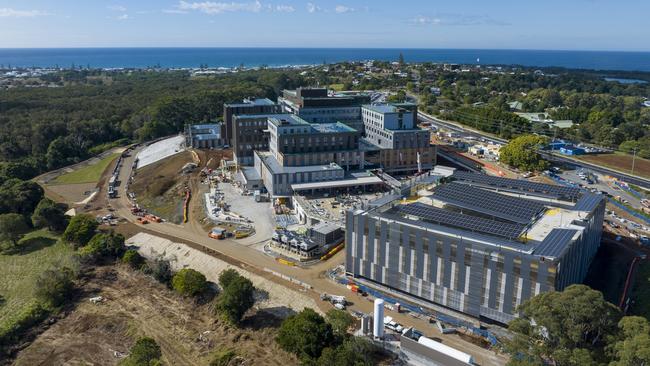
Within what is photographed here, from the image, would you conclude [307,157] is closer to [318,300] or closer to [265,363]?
[318,300]

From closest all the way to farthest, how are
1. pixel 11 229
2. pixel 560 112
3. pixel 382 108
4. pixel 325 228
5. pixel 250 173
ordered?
pixel 325 228, pixel 11 229, pixel 250 173, pixel 382 108, pixel 560 112

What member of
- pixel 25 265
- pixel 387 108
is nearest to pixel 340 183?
pixel 387 108

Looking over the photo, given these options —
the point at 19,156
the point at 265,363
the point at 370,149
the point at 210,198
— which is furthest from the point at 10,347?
the point at 19,156

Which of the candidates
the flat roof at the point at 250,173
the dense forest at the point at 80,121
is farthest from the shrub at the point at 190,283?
the dense forest at the point at 80,121

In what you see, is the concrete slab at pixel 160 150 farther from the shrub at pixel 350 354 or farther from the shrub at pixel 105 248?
the shrub at pixel 350 354

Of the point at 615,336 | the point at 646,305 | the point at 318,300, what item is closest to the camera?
the point at 615,336

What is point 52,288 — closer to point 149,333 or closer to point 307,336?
point 149,333
